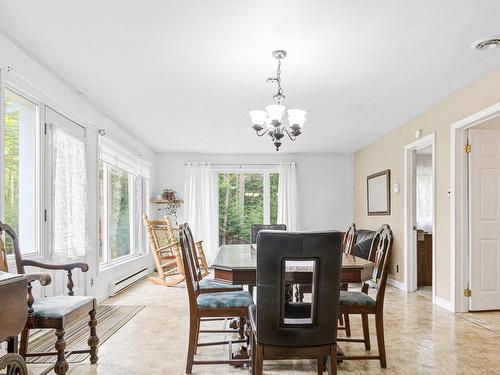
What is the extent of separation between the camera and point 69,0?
2549 mm

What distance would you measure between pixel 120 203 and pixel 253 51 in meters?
3.96

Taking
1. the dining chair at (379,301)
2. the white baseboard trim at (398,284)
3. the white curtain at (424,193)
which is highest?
the white curtain at (424,193)


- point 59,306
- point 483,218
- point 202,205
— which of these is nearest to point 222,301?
point 59,306

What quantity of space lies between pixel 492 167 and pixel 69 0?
438 centimetres

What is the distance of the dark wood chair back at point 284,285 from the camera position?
1.93 metres

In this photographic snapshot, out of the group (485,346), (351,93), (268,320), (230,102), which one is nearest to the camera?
(268,320)

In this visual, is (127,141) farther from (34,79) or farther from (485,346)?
(485,346)

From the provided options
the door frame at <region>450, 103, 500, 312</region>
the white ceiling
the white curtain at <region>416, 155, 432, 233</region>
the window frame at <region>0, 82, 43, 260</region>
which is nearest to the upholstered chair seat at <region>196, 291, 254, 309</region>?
the window frame at <region>0, 82, 43, 260</region>

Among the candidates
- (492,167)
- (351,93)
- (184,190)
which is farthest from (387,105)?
(184,190)

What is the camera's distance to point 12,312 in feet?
5.36

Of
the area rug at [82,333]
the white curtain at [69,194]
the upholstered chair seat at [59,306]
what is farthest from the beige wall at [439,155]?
the white curtain at [69,194]

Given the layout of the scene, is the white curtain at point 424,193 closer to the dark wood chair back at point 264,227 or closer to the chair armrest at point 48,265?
the dark wood chair back at point 264,227

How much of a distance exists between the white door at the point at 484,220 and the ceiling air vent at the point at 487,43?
1478 mm

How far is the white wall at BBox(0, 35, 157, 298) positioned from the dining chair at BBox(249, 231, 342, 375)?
2.54 metres
